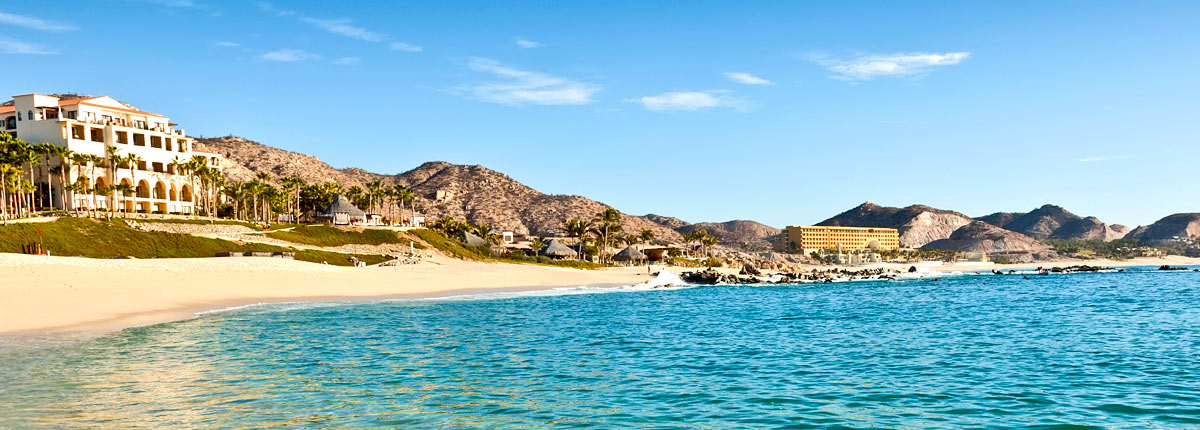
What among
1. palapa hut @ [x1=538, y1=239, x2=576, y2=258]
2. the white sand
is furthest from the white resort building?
palapa hut @ [x1=538, y1=239, x2=576, y2=258]

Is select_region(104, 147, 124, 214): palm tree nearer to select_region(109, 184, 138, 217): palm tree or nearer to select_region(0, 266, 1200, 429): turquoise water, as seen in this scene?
select_region(109, 184, 138, 217): palm tree

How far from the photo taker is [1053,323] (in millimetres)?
33062

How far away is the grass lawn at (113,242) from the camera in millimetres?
69438

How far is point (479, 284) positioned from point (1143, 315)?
48543 mm

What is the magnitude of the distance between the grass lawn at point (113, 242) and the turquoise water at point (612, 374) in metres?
45.6

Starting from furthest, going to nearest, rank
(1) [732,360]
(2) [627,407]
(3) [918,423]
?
(1) [732,360], (2) [627,407], (3) [918,423]

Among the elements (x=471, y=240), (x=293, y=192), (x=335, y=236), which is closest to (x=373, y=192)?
(x=293, y=192)

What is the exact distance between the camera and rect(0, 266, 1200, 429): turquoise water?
1423cm

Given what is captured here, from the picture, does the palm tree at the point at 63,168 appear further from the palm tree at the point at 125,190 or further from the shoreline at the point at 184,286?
the shoreline at the point at 184,286

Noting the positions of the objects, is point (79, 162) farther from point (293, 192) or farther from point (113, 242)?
point (293, 192)

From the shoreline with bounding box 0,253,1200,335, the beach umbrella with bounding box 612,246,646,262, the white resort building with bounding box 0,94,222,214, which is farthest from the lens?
the beach umbrella with bounding box 612,246,646,262

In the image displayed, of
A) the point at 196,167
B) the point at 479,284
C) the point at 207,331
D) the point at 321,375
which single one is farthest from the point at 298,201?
→ the point at 321,375

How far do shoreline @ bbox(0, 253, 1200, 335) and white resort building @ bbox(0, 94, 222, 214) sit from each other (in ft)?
149

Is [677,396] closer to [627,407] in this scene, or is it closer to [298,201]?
[627,407]
